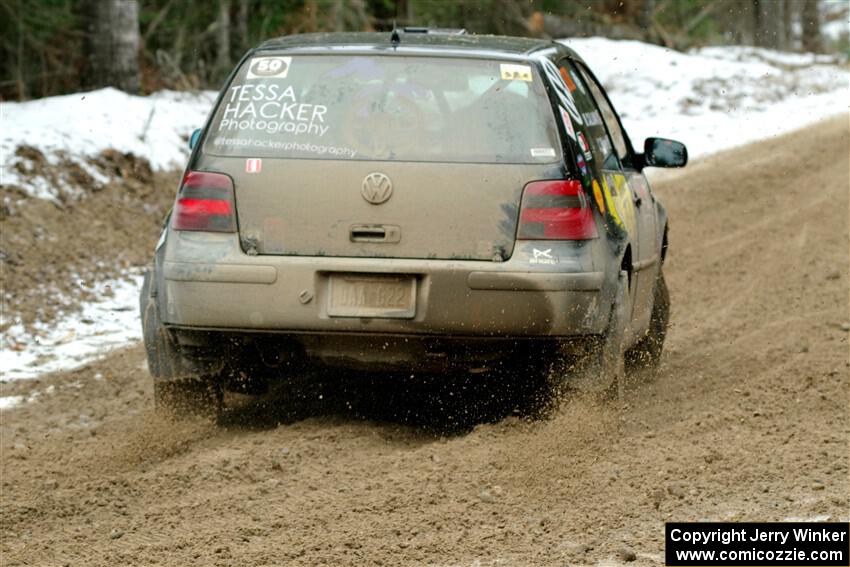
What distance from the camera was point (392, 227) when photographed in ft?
18.8

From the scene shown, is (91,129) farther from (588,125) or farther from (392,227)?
(392,227)

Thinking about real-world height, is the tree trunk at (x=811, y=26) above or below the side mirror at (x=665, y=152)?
below

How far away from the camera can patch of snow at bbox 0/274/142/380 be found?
8.24 meters

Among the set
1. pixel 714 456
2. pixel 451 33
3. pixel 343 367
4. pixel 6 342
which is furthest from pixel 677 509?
pixel 6 342

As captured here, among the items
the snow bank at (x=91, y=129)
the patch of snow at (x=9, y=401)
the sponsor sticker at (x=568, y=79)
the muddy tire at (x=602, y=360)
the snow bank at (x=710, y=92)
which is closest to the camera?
the muddy tire at (x=602, y=360)

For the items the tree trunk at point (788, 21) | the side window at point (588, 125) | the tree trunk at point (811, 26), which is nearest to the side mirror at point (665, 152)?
the side window at point (588, 125)

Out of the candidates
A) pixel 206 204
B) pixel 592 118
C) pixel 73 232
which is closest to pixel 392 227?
pixel 206 204

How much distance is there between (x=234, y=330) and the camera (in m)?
5.82

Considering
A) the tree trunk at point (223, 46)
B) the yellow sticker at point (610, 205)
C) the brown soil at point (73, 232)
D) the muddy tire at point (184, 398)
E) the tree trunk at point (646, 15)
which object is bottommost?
the tree trunk at point (646, 15)

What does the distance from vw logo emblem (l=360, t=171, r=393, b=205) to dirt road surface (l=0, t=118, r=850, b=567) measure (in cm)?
104

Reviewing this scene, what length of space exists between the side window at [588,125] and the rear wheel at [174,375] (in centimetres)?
193

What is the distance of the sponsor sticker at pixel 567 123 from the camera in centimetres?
599

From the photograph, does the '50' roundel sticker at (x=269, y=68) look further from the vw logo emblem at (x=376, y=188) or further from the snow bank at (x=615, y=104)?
the snow bank at (x=615, y=104)

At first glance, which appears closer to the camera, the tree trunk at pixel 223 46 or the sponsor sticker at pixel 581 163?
the sponsor sticker at pixel 581 163
